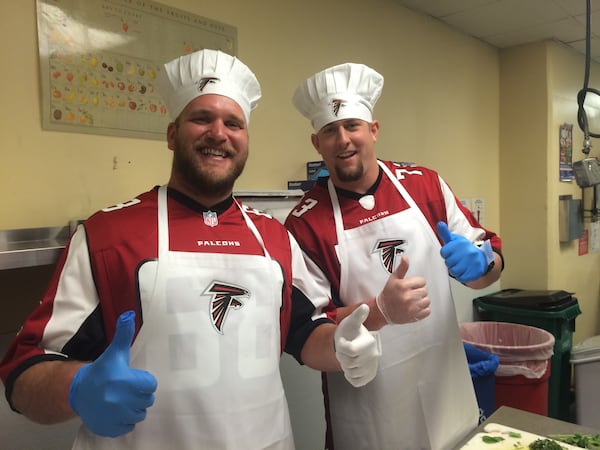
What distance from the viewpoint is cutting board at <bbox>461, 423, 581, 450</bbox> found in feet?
4.24

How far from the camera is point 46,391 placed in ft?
2.80

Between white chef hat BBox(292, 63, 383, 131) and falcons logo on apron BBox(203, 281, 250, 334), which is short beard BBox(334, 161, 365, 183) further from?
falcons logo on apron BBox(203, 281, 250, 334)

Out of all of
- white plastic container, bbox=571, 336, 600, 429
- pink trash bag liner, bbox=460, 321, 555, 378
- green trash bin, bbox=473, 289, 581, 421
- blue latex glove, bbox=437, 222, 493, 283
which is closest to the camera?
blue latex glove, bbox=437, 222, 493, 283

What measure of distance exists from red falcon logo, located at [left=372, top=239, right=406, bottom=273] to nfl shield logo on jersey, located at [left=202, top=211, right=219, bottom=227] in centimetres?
55


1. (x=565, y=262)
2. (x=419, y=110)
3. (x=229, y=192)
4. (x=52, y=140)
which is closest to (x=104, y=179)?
(x=52, y=140)

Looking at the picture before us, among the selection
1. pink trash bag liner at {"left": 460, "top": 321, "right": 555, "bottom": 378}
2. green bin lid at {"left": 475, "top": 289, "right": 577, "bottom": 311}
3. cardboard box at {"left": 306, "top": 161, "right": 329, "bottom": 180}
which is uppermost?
cardboard box at {"left": 306, "top": 161, "right": 329, "bottom": 180}

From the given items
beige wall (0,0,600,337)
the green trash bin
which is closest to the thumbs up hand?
beige wall (0,0,600,337)

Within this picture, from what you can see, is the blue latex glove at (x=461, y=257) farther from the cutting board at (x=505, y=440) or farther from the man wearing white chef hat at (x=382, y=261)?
the cutting board at (x=505, y=440)

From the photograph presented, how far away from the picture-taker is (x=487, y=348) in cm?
269

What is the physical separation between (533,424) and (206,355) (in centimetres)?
108

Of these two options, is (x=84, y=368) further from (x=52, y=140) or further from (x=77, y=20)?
(x=77, y=20)

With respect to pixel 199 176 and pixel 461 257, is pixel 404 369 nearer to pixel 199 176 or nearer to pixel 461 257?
pixel 461 257

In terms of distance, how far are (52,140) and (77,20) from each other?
0.41m

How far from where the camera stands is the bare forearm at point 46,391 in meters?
0.84
